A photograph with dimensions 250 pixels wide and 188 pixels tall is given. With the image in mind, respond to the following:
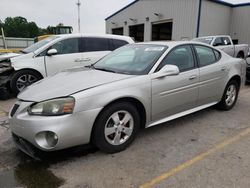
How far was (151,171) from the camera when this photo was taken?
2.62 metres

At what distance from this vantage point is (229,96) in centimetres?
473

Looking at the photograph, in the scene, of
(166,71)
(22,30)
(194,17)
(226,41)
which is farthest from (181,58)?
(22,30)

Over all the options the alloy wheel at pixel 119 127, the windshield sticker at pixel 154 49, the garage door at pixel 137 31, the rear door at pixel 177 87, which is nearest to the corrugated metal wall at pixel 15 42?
the garage door at pixel 137 31

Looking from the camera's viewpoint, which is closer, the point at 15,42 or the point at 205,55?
the point at 205,55

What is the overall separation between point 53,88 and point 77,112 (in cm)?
56

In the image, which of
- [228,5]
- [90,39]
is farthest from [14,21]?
[90,39]

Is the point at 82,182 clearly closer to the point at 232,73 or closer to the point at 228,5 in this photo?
the point at 232,73

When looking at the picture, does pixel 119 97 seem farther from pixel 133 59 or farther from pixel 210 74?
pixel 210 74

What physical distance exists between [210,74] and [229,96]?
100 cm

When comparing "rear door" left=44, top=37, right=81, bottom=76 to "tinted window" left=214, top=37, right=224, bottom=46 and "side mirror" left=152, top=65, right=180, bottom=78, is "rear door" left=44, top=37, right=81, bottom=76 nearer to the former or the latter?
"side mirror" left=152, top=65, right=180, bottom=78

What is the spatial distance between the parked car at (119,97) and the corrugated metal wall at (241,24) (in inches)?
709

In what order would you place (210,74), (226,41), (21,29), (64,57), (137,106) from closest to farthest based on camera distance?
(137,106) < (210,74) < (64,57) < (226,41) < (21,29)

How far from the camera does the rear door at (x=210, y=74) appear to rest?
399 centimetres

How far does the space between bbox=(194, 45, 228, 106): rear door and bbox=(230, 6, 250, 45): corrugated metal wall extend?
1789 centimetres
